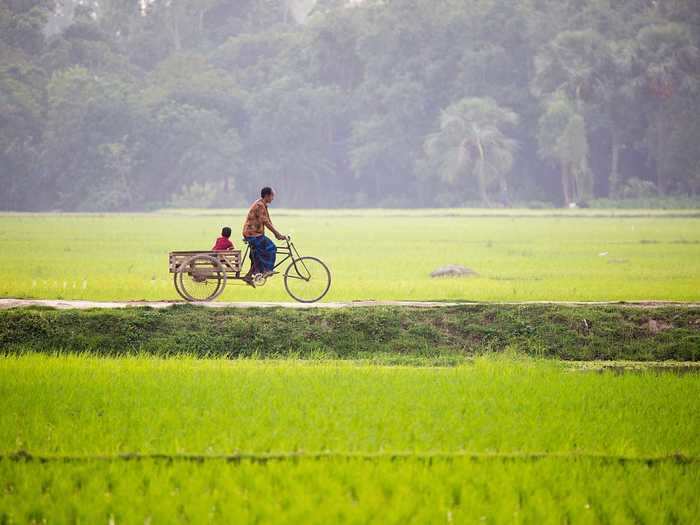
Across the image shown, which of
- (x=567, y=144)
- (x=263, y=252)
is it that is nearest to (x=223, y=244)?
(x=263, y=252)

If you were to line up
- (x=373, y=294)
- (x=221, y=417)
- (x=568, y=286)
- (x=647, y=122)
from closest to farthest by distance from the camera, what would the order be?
(x=221, y=417) < (x=373, y=294) < (x=568, y=286) < (x=647, y=122)

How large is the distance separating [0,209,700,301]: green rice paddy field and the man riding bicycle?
226 centimetres

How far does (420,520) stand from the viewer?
6.18 meters

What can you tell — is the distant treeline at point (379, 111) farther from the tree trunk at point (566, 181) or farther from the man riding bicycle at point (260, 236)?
the man riding bicycle at point (260, 236)

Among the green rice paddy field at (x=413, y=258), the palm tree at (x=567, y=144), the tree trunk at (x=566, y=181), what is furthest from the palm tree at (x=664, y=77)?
the green rice paddy field at (x=413, y=258)

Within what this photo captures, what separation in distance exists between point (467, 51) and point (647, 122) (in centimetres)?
1405

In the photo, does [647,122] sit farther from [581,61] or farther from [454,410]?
[454,410]

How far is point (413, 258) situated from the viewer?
2716 cm

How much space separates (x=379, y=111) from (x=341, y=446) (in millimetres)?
70097

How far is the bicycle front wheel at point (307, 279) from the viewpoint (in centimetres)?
1402

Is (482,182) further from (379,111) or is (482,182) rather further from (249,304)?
(249,304)

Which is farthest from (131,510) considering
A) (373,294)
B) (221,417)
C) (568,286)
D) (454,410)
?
(568,286)

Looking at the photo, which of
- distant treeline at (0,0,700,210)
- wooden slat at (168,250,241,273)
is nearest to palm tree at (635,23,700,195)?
distant treeline at (0,0,700,210)

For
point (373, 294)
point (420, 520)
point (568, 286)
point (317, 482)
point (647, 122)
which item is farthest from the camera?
point (647, 122)
